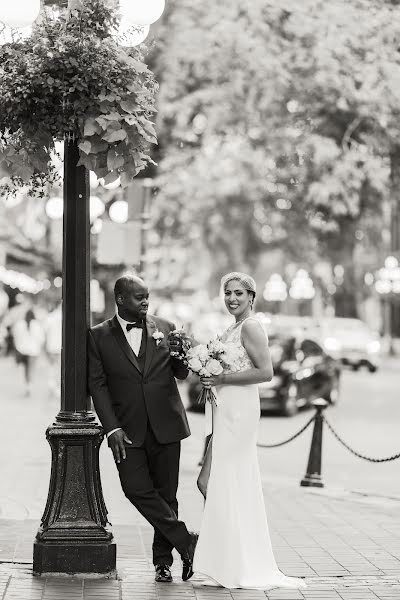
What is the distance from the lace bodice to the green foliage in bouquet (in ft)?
3.75

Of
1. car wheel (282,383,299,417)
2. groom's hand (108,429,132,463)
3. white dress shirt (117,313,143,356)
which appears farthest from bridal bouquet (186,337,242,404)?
car wheel (282,383,299,417)

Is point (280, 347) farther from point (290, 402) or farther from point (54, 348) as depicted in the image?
point (54, 348)

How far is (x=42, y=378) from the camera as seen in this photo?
31.7m

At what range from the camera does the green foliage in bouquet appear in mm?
7473

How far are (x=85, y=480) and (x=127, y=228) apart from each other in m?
10.2

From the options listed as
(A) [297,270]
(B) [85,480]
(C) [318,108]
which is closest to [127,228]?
(C) [318,108]

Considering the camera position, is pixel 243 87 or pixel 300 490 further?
pixel 243 87

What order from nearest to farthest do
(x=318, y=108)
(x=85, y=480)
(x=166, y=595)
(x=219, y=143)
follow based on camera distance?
(x=166, y=595) < (x=85, y=480) < (x=318, y=108) < (x=219, y=143)

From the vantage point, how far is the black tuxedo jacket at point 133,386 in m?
7.70

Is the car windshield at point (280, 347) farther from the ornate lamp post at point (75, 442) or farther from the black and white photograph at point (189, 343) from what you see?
the ornate lamp post at point (75, 442)

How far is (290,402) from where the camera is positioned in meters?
23.0

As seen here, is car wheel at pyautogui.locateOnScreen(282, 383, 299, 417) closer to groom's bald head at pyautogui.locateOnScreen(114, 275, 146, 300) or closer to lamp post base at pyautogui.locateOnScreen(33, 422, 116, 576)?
lamp post base at pyautogui.locateOnScreen(33, 422, 116, 576)

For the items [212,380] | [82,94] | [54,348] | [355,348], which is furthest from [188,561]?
[355,348]

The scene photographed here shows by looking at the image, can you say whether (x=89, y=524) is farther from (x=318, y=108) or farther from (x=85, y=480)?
(x=318, y=108)
